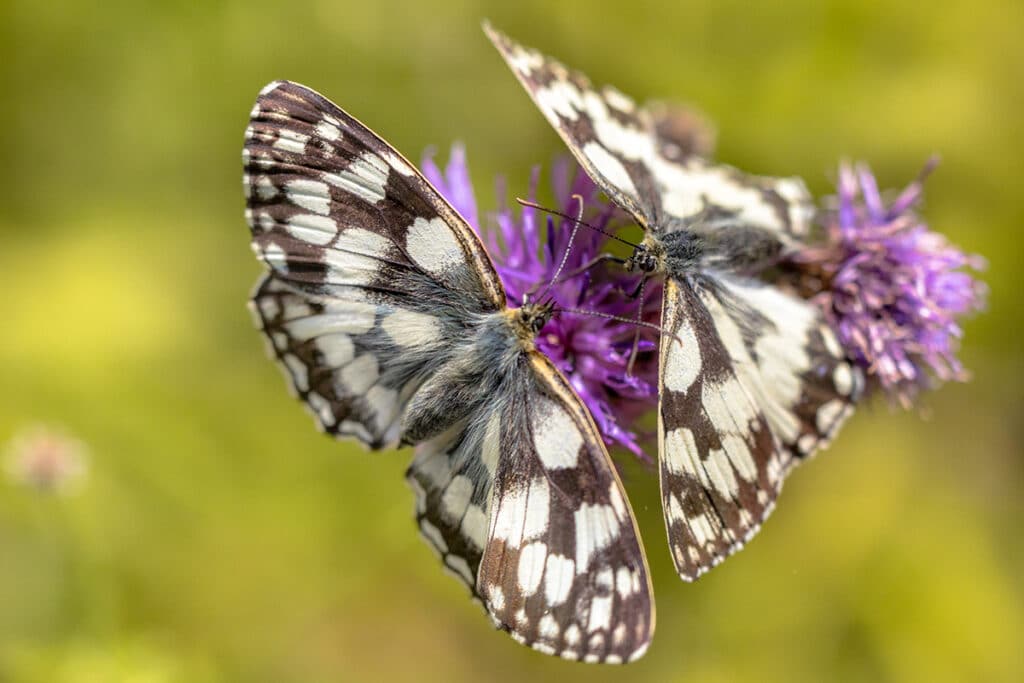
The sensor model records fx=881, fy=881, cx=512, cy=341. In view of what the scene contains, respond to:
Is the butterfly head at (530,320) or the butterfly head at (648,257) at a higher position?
the butterfly head at (648,257)

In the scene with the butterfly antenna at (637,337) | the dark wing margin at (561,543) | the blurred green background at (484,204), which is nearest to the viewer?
the dark wing margin at (561,543)

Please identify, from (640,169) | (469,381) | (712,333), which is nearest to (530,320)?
(469,381)

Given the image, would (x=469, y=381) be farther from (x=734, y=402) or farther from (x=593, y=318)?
(x=734, y=402)

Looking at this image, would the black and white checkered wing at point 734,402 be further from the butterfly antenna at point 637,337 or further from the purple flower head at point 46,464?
the purple flower head at point 46,464

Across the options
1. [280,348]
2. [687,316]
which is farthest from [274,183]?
[687,316]

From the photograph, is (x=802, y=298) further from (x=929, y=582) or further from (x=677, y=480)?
(x=929, y=582)

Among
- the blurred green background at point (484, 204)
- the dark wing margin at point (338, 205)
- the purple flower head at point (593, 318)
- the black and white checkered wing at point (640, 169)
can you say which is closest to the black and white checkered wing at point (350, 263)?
the dark wing margin at point (338, 205)

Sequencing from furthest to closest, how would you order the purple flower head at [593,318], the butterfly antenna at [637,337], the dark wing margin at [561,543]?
the purple flower head at [593,318] → the butterfly antenna at [637,337] → the dark wing margin at [561,543]
